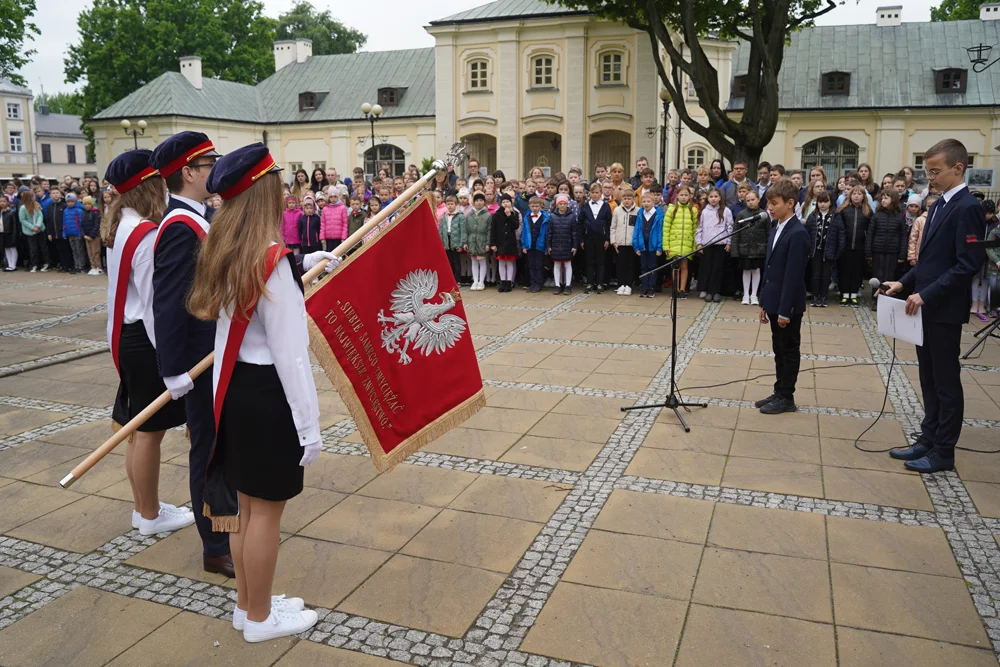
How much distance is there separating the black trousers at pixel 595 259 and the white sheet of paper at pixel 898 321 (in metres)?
8.53

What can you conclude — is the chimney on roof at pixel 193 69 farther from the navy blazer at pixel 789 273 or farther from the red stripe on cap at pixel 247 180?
the red stripe on cap at pixel 247 180

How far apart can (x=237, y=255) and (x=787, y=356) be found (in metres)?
5.32

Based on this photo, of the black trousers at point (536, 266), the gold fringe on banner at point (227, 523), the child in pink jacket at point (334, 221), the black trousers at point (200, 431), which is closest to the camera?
the gold fringe on banner at point (227, 523)

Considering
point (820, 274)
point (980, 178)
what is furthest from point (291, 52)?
point (820, 274)

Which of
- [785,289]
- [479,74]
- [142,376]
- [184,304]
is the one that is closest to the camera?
[184,304]

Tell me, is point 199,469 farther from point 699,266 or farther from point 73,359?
point 699,266

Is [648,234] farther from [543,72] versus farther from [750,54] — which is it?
[543,72]

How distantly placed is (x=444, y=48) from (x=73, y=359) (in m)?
31.0

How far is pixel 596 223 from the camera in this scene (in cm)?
1445

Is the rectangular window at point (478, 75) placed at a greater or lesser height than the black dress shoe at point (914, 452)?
greater

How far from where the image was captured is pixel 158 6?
161ft

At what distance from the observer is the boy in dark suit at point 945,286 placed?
5.53 meters

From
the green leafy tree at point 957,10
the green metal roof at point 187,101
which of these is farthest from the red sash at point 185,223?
the green leafy tree at point 957,10

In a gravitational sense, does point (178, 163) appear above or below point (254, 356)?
above
